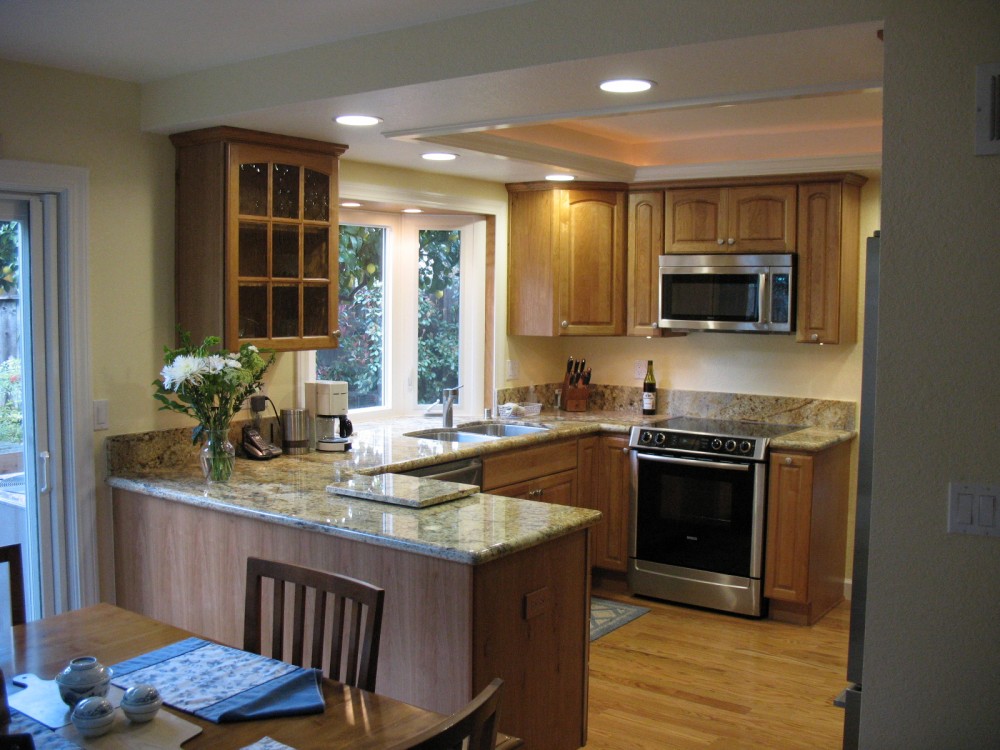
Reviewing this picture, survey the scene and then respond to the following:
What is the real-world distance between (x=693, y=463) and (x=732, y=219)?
1257 mm

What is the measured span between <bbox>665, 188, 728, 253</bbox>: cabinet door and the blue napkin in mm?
3532

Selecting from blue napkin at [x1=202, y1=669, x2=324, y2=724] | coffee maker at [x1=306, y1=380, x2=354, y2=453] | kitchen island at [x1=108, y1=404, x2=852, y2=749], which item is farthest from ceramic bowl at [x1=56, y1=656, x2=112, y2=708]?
coffee maker at [x1=306, y1=380, x2=354, y2=453]

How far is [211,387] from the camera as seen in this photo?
3.36 m

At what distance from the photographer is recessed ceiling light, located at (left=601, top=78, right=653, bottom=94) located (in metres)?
2.72

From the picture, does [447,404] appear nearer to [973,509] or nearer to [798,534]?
[798,534]

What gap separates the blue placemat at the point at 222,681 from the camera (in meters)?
1.91

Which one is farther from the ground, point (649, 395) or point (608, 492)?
point (649, 395)

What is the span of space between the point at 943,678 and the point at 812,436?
2816 millimetres

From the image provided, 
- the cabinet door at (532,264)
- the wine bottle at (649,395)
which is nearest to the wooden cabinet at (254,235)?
the cabinet door at (532,264)

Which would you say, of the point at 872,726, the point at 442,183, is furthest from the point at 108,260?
the point at 872,726

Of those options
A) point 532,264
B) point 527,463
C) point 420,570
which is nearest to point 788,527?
point 527,463

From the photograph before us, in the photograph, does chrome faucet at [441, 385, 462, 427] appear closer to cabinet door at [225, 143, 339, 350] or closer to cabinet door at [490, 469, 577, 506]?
cabinet door at [490, 469, 577, 506]

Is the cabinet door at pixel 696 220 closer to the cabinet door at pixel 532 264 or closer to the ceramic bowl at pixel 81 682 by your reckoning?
the cabinet door at pixel 532 264

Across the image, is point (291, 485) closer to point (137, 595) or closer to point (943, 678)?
point (137, 595)
